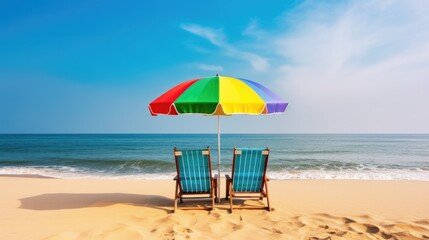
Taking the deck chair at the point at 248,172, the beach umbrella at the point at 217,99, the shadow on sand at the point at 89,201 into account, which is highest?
the beach umbrella at the point at 217,99

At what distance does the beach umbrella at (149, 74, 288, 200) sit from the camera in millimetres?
4312

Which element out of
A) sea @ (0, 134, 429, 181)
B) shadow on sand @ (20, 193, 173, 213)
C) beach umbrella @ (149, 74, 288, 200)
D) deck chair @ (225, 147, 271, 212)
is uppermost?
beach umbrella @ (149, 74, 288, 200)

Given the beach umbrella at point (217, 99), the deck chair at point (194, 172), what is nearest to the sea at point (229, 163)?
the deck chair at point (194, 172)

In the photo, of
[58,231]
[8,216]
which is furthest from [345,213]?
[8,216]

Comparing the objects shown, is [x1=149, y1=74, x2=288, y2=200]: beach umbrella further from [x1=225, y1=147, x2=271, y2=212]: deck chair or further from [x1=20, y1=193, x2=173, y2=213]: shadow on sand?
[x1=20, y1=193, x2=173, y2=213]: shadow on sand

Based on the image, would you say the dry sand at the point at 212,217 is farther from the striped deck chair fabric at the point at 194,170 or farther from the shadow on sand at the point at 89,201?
the striped deck chair fabric at the point at 194,170

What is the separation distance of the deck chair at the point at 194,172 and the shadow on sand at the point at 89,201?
1.91 ft

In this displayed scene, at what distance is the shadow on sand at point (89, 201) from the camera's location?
228 inches

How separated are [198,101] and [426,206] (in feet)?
17.4

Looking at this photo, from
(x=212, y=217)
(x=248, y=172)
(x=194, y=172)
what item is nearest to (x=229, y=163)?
(x=248, y=172)

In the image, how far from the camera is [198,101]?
4.36m

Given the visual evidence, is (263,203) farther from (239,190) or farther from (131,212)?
(131,212)

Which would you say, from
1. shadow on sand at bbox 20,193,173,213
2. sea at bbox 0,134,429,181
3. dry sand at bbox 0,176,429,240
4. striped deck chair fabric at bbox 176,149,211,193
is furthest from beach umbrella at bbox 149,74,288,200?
sea at bbox 0,134,429,181

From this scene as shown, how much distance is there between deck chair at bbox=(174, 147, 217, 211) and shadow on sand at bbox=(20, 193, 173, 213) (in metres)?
0.58
